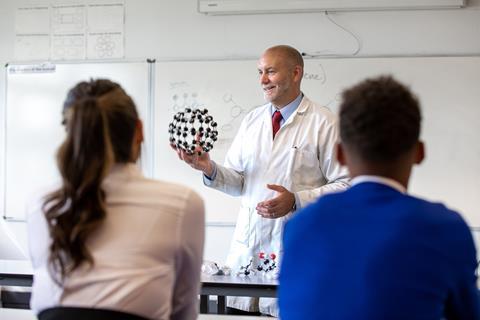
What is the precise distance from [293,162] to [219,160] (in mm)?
1695

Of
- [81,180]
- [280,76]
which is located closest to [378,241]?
[81,180]

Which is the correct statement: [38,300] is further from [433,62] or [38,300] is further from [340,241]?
[433,62]

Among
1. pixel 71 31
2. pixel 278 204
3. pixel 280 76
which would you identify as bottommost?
pixel 278 204

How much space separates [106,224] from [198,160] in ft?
4.37

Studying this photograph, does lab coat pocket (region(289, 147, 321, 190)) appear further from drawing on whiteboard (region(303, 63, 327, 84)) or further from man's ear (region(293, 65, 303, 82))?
drawing on whiteboard (region(303, 63, 327, 84))

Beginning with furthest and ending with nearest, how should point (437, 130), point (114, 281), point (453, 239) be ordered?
1. point (437, 130)
2. point (114, 281)
3. point (453, 239)

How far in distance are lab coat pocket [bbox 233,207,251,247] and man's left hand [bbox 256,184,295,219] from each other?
269 millimetres

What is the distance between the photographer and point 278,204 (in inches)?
90.9

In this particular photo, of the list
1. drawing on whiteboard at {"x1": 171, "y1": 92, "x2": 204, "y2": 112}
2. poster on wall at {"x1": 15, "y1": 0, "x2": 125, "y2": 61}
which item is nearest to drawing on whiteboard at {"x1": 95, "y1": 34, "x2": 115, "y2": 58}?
poster on wall at {"x1": 15, "y1": 0, "x2": 125, "y2": 61}

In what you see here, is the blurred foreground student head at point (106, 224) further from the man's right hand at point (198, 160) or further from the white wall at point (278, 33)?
the white wall at point (278, 33)

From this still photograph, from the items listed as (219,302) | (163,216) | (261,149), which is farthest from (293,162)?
(163,216)

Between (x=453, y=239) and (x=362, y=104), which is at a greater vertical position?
(x=362, y=104)

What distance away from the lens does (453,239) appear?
982mm

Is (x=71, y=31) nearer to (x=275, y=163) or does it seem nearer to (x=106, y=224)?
(x=275, y=163)
